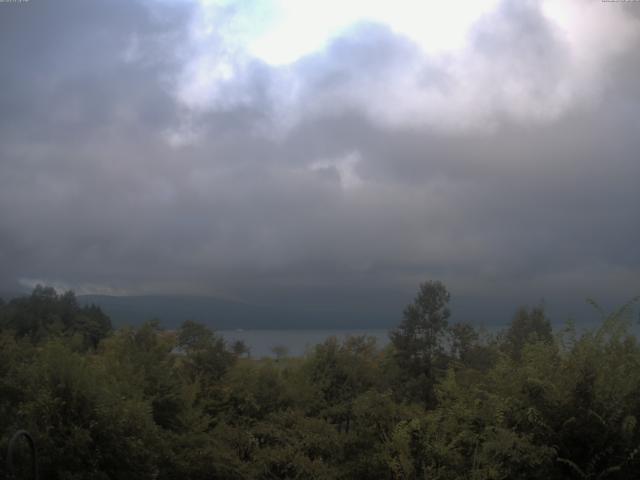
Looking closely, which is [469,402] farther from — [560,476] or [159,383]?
[159,383]

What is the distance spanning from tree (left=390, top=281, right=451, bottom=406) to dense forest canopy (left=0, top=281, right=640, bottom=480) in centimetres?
6

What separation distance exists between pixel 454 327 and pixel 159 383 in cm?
1381

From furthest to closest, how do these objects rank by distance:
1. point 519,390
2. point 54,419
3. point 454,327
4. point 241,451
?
point 454,327 → point 241,451 → point 54,419 → point 519,390

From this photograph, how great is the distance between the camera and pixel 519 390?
10977 mm

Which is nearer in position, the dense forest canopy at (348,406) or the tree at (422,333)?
the dense forest canopy at (348,406)

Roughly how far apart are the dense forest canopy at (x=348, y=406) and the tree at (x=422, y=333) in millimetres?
63

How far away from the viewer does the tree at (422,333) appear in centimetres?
2720

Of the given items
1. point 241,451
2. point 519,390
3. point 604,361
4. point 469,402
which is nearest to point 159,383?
point 241,451

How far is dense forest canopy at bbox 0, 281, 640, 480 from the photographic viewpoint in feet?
33.2

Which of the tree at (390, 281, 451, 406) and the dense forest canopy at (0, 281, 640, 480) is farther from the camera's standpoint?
the tree at (390, 281, 451, 406)

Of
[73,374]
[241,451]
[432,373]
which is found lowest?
[241,451]

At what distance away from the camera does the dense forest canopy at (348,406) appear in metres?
10.1

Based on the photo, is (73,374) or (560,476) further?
(73,374)

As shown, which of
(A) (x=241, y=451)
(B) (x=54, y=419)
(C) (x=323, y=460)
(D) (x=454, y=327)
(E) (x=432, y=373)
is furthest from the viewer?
(D) (x=454, y=327)
